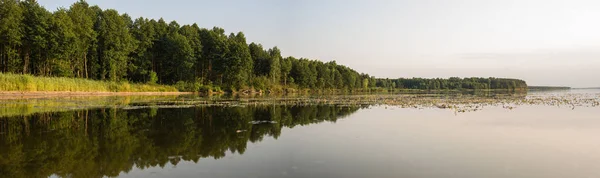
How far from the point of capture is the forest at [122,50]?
45.4 meters

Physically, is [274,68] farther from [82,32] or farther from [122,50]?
[82,32]

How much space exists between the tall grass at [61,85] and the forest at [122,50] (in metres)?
3.71

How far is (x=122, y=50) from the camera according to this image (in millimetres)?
57312

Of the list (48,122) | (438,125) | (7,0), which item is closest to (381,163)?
(438,125)

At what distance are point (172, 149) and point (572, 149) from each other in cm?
902

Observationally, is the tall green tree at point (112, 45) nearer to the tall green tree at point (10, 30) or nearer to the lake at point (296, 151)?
the tall green tree at point (10, 30)

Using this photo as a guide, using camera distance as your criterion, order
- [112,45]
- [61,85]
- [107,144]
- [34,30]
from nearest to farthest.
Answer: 1. [107,144]
2. [61,85]
3. [34,30]
4. [112,45]

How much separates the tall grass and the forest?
3.71 meters

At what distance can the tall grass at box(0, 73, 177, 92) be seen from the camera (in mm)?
34200

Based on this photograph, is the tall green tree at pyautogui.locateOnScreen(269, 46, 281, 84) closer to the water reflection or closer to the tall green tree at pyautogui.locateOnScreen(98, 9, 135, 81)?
the tall green tree at pyautogui.locateOnScreen(98, 9, 135, 81)

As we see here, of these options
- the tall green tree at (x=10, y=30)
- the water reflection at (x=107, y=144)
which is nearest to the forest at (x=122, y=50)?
the tall green tree at (x=10, y=30)

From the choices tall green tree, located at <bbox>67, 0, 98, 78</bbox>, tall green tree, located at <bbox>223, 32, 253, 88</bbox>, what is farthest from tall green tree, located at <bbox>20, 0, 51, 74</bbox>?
tall green tree, located at <bbox>223, 32, 253, 88</bbox>

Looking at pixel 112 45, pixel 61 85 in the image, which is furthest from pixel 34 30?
pixel 112 45

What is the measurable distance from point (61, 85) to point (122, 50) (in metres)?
17.9
